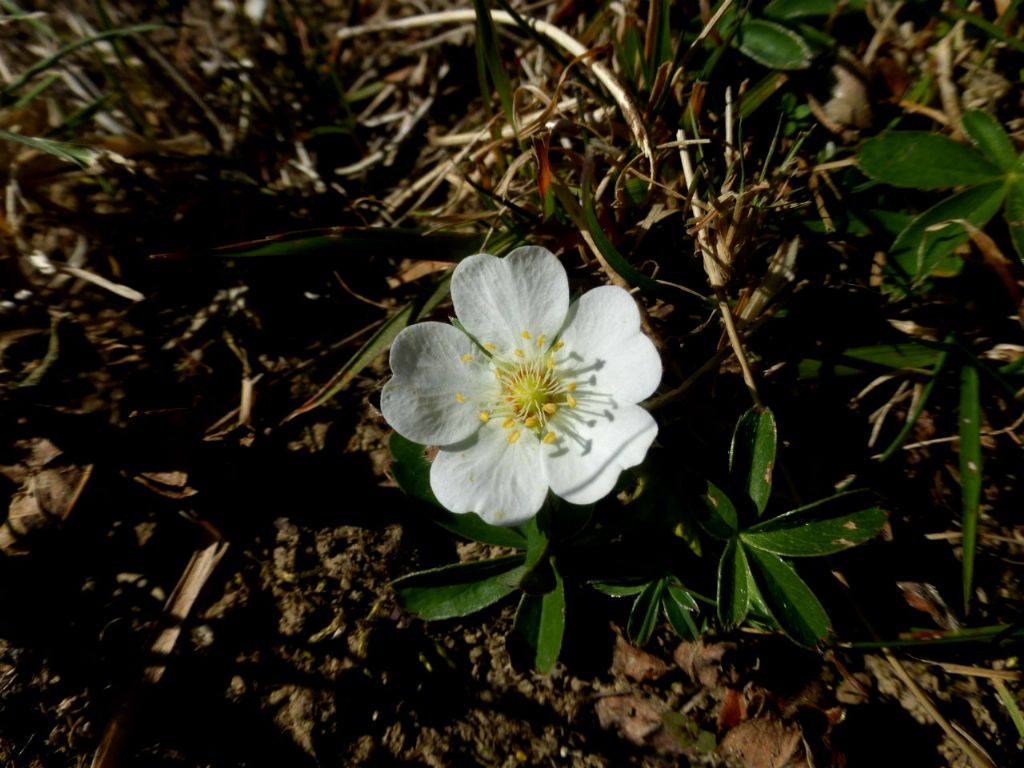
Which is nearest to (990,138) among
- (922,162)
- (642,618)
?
(922,162)

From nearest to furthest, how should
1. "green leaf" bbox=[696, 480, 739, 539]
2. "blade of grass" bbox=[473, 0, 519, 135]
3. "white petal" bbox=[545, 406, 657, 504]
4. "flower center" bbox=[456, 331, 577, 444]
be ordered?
"white petal" bbox=[545, 406, 657, 504], "green leaf" bbox=[696, 480, 739, 539], "flower center" bbox=[456, 331, 577, 444], "blade of grass" bbox=[473, 0, 519, 135]

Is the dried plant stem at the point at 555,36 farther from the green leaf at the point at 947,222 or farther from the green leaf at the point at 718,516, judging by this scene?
the green leaf at the point at 718,516

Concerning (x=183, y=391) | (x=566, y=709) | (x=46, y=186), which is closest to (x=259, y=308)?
(x=183, y=391)

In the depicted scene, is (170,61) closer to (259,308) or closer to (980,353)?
(259,308)

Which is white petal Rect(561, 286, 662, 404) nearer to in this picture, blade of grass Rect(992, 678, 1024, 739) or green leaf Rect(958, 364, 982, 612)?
green leaf Rect(958, 364, 982, 612)

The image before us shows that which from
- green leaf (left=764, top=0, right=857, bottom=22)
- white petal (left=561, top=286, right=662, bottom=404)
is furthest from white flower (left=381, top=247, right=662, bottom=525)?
green leaf (left=764, top=0, right=857, bottom=22)

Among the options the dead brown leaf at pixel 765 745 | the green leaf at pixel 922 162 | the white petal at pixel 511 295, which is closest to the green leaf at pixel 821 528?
the dead brown leaf at pixel 765 745
